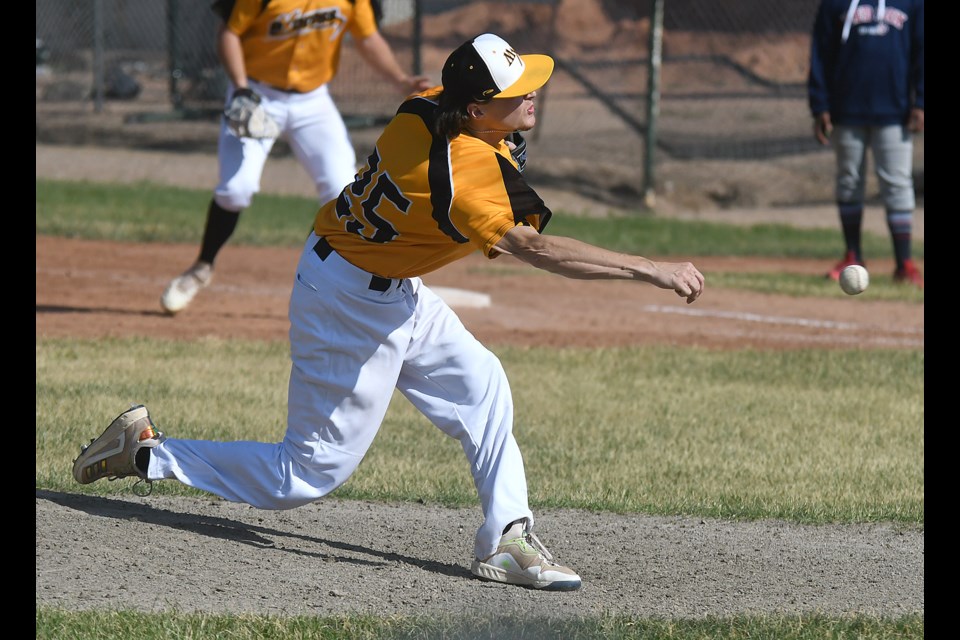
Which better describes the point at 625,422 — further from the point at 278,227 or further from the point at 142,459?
the point at 278,227

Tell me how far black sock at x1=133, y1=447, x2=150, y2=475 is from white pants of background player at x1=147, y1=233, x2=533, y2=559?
360mm

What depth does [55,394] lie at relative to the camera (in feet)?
21.3

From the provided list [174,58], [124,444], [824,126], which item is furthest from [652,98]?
[124,444]

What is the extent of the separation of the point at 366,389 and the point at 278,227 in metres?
8.88

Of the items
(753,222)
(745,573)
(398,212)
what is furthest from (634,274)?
(753,222)

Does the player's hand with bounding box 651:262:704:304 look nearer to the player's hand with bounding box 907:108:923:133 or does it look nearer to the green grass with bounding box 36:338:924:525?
the green grass with bounding box 36:338:924:525

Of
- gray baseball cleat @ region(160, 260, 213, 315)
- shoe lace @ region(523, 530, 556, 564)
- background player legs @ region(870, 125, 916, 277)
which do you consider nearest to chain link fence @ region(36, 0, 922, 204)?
background player legs @ region(870, 125, 916, 277)

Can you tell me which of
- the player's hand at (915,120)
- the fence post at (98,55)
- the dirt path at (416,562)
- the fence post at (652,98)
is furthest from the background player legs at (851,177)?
the fence post at (98,55)

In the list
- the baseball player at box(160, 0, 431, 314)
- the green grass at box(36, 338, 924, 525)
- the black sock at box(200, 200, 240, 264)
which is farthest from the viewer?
the black sock at box(200, 200, 240, 264)

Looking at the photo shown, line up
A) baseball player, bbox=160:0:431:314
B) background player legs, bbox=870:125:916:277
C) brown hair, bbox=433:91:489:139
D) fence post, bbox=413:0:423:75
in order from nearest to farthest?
brown hair, bbox=433:91:489:139 → baseball player, bbox=160:0:431:314 → background player legs, bbox=870:125:916:277 → fence post, bbox=413:0:423:75

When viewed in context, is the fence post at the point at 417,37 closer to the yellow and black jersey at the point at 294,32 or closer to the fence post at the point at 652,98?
the fence post at the point at 652,98

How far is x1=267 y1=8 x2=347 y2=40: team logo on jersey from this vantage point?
25.6 ft
